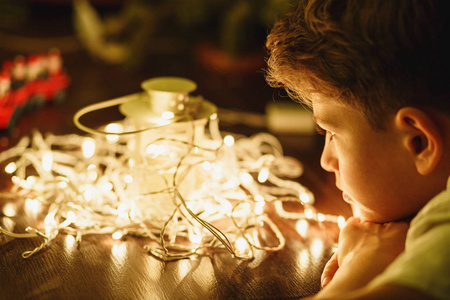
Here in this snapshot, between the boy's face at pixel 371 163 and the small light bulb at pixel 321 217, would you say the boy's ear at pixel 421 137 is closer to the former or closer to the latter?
the boy's face at pixel 371 163

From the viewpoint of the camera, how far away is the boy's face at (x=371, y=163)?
534mm

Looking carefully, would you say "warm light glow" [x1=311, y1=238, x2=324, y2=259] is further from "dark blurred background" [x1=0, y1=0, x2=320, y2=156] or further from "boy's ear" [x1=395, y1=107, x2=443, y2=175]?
"dark blurred background" [x1=0, y1=0, x2=320, y2=156]

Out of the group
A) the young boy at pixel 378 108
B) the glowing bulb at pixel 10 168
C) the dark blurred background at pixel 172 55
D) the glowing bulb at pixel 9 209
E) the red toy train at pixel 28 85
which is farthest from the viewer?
the dark blurred background at pixel 172 55

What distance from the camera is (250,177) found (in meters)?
0.83

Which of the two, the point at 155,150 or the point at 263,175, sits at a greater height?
the point at 155,150

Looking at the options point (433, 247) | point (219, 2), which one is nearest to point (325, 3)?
point (433, 247)

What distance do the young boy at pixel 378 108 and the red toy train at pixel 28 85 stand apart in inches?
24.4

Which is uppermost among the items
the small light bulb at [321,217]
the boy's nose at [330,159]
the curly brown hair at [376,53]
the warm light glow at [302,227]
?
the curly brown hair at [376,53]

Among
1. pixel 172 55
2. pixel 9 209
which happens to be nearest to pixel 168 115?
pixel 9 209

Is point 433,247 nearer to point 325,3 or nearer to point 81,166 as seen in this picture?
point 325,3

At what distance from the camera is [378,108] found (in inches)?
20.7

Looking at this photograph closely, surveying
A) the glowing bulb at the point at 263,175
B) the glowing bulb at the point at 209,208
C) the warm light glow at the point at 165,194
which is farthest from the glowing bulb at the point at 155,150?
the glowing bulb at the point at 263,175

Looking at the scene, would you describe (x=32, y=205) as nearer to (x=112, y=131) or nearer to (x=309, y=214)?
(x=112, y=131)

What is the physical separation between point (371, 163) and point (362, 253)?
10cm
